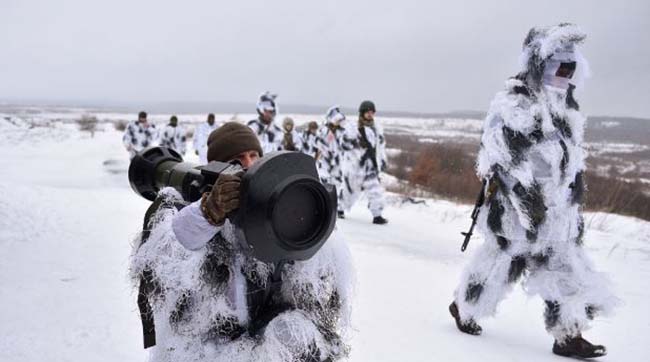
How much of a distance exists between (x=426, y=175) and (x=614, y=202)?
14.8m

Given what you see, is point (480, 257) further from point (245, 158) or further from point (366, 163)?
point (366, 163)

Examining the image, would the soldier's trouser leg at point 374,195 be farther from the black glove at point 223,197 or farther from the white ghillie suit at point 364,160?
the black glove at point 223,197

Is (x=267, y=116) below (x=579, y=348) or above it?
above

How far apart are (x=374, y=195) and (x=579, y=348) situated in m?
4.72

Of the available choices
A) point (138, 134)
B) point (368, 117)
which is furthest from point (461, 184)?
point (368, 117)

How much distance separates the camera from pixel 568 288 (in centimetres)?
291

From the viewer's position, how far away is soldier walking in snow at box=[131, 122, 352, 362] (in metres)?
1.42

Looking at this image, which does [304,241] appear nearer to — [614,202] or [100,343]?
[100,343]

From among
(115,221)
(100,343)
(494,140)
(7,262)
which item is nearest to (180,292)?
(100,343)

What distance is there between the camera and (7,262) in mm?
3789

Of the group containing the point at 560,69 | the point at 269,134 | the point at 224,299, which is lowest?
the point at 224,299

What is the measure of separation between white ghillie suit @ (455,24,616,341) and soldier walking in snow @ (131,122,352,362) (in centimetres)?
179

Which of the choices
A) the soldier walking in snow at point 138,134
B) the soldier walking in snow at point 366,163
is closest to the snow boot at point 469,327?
the soldier walking in snow at point 366,163

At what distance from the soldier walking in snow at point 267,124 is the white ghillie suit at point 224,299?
5691mm
